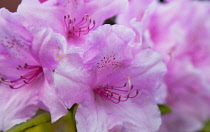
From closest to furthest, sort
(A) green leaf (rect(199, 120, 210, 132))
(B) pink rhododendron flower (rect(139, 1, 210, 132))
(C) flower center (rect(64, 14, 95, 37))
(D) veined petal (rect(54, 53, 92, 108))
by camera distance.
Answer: (D) veined petal (rect(54, 53, 92, 108)) < (C) flower center (rect(64, 14, 95, 37)) < (B) pink rhododendron flower (rect(139, 1, 210, 132)) < (A) green leaf (rect(199, 120, 210, 132))

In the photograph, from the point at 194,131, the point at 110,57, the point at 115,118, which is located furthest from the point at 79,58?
the point at 194,131

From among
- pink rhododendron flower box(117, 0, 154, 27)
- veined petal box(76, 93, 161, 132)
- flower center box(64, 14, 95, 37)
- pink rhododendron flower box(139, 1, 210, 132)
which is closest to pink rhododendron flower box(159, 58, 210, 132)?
pink rhododendron flower box(139, 1, 210, 132)

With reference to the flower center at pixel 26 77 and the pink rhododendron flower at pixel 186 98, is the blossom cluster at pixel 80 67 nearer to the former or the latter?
the flower center at pixel 26 77

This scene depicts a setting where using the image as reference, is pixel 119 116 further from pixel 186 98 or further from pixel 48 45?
pixel 186 98

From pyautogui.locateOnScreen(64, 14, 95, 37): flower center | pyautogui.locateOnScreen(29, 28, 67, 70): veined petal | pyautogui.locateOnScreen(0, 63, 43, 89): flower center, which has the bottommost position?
pyautogui.locateOnScreen(0, 63, 43, 89): flower center

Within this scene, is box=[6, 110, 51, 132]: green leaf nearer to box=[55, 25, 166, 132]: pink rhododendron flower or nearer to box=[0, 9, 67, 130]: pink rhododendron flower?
box=[0, 9, 67, 130]: pink rhododendron flower

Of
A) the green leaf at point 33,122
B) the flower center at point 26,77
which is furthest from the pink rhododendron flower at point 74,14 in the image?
the green leaf at point 33,122

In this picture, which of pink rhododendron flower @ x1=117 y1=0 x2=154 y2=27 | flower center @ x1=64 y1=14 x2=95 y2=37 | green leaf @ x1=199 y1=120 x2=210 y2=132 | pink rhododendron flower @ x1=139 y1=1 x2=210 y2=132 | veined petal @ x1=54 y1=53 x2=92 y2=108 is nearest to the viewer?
veined petal @ x1=54 y1=53 x2=92 y2=108
